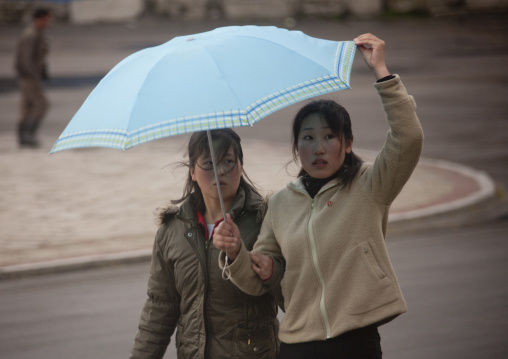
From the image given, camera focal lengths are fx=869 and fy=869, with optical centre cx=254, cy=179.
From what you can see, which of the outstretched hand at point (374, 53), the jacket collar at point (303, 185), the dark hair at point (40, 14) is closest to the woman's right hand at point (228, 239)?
the jacket collar at point (303, 185)

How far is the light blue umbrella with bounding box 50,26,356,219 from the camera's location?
9.92 feet

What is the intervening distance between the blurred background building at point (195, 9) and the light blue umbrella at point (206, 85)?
27.8 meters

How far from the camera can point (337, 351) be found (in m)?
3.39

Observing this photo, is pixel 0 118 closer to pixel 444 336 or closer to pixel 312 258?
pixel 444 336

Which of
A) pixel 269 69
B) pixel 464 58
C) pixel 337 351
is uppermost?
pixel 269 69

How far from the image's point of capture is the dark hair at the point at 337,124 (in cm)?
350

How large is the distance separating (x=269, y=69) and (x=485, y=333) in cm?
372

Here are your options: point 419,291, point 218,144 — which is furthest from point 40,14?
point 218,144

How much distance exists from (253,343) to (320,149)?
896mm

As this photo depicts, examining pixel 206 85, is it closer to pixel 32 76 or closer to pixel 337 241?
pixel 337 241

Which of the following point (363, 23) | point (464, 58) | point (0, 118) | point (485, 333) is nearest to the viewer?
point (485, 333)

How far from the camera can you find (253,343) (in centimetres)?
371

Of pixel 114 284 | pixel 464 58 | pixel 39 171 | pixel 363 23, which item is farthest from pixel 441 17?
pixel 114 284

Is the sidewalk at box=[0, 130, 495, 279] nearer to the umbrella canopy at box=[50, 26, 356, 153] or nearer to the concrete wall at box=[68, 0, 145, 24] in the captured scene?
the umbrella canopy at box=[50, 26, 356, 153]
